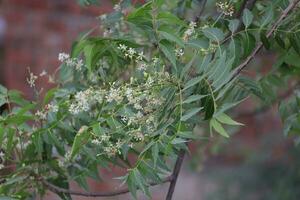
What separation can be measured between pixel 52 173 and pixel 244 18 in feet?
2.10

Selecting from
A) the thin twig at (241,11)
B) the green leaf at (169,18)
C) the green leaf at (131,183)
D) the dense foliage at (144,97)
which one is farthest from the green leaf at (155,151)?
the thin twig at (241,11)

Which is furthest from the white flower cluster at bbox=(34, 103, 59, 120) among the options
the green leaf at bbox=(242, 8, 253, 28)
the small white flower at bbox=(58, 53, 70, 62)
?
the green leaf at bbox=(242, 8, 253, 28)

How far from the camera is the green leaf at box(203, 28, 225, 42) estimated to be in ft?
4.16

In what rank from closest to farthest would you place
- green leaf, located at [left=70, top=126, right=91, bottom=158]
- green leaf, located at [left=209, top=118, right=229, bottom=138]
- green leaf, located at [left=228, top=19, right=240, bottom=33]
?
green leaf, located at [left=209, top=118, right=229, bottom=138], green leaf, located at [left=70, top=126, right=91, bottom=158], green leaf, located at [left=228, top=19, right=240, bottom=33]

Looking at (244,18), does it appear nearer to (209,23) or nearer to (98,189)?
(209,23)

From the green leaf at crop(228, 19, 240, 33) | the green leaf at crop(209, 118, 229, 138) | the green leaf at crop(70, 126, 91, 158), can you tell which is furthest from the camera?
the green leaf at crop(228, 19, 240, 33)

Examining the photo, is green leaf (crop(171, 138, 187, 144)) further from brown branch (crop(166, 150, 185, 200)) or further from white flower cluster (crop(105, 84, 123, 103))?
brown branch (crop(166, 150, 185, 200))

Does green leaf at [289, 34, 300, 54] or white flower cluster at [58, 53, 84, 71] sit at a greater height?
white flower cluster at [58, 53, 84, 71]

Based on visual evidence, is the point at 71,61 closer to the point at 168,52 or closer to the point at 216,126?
the point at 168,52

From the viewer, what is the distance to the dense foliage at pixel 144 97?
1.20m

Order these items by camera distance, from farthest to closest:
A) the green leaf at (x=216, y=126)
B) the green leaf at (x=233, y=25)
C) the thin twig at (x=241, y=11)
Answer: the thin twig at (x=241, y=11), the green leaf at (x=233, y=25), the green leaf at (x=216, y=126)

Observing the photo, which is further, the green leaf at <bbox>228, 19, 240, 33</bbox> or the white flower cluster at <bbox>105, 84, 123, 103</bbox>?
the green leaf at <bbox>228, 19, 240, 33</bbox>

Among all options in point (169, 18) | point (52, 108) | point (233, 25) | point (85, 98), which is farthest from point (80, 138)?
point (233, 25)

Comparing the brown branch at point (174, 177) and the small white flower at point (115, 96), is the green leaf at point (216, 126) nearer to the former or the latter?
the small white flower at point (115, 96)
